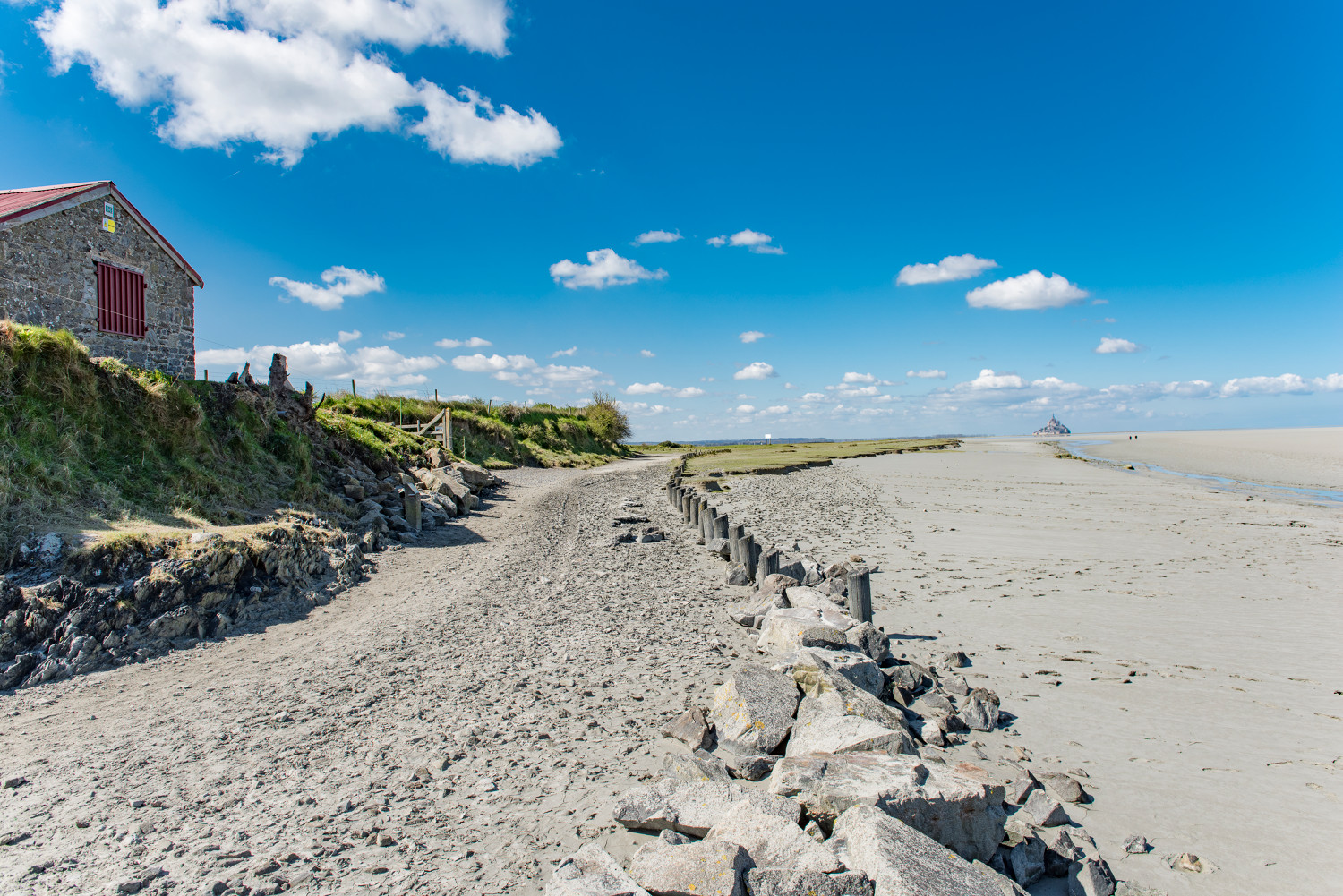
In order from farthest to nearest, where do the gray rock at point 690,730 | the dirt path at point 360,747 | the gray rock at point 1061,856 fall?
the gray rock at point 690,730
the dirt path at point 360,747
the gray rock at point 1061,856

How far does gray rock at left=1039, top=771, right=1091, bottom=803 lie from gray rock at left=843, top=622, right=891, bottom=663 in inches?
72.0

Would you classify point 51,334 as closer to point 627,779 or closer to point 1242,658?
point 627,779

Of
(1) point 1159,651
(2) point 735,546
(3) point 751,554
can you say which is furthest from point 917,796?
(2) point 735,546

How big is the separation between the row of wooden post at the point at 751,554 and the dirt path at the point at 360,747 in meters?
0.91

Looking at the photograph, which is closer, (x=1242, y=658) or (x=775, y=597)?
(x=1242, y=658)

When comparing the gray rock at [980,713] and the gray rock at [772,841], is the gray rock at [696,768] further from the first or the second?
the gray rock at [980,713]

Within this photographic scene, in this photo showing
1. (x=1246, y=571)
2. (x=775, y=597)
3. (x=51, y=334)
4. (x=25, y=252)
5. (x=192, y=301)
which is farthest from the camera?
(x=192, y=301)

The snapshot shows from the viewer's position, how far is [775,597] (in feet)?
25.8

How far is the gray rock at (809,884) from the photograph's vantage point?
2799 millimetres

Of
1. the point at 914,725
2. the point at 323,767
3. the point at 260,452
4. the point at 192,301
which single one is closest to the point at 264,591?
the point at 323,767

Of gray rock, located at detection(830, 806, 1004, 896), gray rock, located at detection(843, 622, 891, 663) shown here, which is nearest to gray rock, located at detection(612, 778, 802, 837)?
gray rock, located at detection(830, 806, 1004, 896)

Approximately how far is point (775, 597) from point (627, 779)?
3.97 meters

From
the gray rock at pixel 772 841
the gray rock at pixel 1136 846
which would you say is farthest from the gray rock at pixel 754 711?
the gray rock at pixel 1136 846

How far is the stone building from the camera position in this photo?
1447 centimetres
